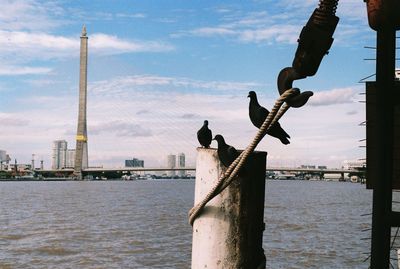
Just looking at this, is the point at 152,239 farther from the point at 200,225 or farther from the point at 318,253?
the point at 200,225

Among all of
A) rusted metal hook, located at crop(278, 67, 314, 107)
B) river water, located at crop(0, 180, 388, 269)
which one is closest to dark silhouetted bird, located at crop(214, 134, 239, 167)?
rusted metal hook, located at crop(278, 67, 314, 107)

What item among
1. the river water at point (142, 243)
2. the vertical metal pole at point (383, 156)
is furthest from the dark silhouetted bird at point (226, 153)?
the river water at point (142, 243)

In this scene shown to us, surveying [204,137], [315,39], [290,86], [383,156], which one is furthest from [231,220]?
[383,156]

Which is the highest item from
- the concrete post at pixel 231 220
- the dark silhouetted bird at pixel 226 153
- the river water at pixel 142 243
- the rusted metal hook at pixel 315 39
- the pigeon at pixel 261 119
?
the rusted metal hook at pixel 315 39

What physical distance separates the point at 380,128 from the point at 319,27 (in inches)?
44.5

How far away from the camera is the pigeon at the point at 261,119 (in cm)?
287

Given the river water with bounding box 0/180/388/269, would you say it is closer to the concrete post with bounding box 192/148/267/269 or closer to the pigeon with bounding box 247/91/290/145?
the pigeon with bounding box 247/91/290/145

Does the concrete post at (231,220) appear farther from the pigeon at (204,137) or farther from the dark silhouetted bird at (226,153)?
the pigeon at (204,137)

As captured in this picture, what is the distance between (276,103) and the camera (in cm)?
268

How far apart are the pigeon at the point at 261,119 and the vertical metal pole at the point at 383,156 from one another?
27.9 inches

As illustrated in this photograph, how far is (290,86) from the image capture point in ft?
8.60

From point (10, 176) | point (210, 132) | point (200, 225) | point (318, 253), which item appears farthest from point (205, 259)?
point (10, 176)

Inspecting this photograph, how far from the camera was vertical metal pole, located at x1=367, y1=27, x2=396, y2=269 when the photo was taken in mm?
3322

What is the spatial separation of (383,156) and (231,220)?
1147 mm
